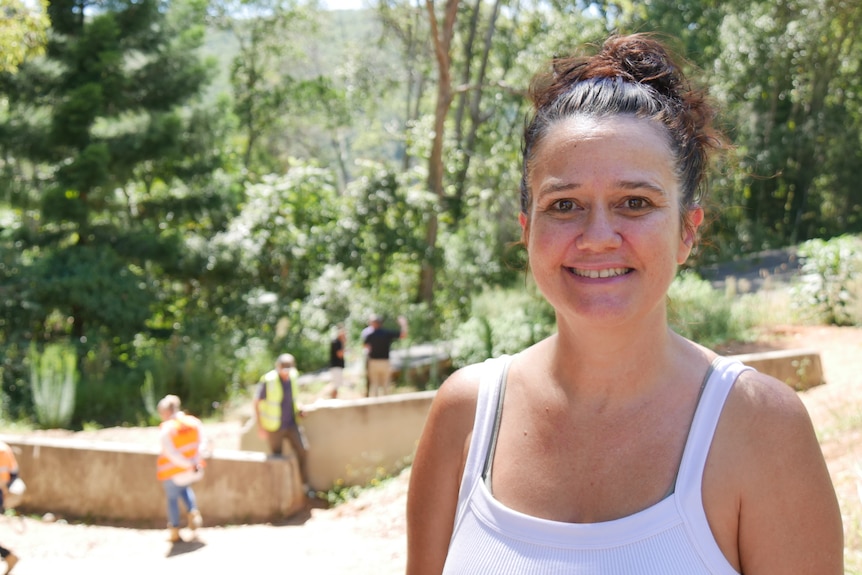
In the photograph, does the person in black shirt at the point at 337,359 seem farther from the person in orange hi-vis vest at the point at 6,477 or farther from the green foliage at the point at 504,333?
the person in orange hi-vis vest at the point at 6,477

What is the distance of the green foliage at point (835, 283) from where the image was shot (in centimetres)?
1334

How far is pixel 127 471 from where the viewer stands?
10305 mm

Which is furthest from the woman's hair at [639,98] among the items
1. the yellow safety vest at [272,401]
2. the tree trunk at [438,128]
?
the tree trunk at [438,128]

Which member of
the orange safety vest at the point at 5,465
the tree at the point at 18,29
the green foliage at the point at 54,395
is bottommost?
the green foliage at the point at 54,395

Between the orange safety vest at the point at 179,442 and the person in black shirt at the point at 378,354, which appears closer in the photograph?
the orange safety vest at the point at 179,442

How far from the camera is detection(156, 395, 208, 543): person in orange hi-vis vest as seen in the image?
8469mm

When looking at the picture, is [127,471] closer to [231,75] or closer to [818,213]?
[231,75]

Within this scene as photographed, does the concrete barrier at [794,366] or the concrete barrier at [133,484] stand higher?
the concrete barrier at [794,366]

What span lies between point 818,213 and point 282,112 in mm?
20994

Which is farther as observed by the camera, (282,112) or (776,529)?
(282,112)

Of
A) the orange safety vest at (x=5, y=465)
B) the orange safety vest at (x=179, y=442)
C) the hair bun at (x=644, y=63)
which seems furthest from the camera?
the orange safety vest at (x=179, y=442)

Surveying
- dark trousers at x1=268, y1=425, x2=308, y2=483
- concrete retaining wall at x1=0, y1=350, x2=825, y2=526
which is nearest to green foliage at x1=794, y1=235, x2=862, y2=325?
concrete retaining wall at x1=0, y1=350, x2=825, y2=526

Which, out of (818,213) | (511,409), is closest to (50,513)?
(511,409)

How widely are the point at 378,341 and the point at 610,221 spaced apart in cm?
1153
